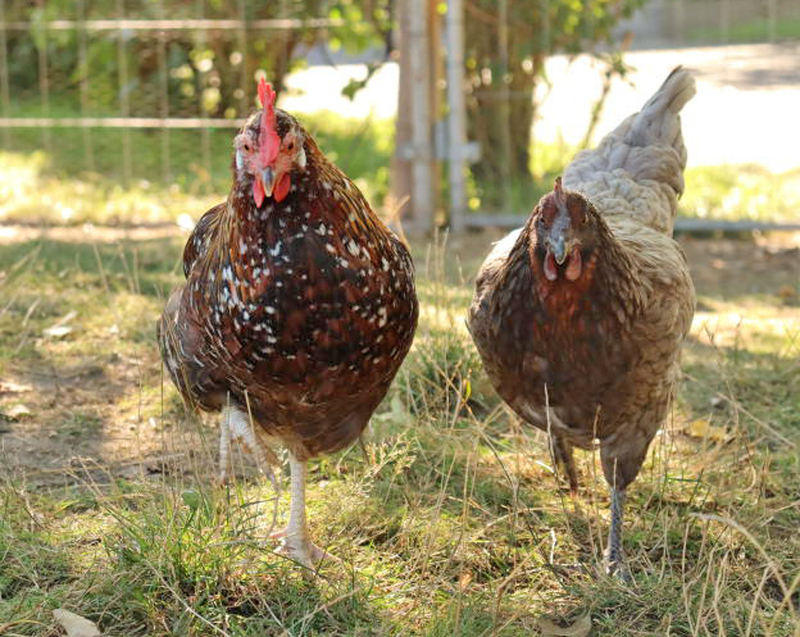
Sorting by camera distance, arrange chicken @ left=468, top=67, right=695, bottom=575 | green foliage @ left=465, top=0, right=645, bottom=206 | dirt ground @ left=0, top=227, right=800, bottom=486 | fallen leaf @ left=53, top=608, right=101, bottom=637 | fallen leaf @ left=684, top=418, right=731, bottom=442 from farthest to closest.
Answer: green foliage @ left=465, top=0, right=645, bottom=206 < fallen leaf @ left=684, top=418, right=731, bottom=442 < dirt ground @ left=0, top=227, right=800, bottom=486 < chicken @ left=468, top=67, right=695, bottom=575 < fallen leaf @ left=53, top=608, right=101, bottom=637

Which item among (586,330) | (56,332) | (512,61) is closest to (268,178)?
(586,330)

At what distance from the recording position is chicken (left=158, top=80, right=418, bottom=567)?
283 centimetres

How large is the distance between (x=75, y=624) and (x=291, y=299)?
96 cm

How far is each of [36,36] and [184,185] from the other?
5.82 ft

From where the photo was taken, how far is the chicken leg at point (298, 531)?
10.4ft

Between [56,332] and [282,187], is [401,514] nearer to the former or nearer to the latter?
[282,187]

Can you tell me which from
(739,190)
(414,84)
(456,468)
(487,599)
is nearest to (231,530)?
(487,599)

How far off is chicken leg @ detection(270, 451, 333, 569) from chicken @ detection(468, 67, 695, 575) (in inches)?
26.5

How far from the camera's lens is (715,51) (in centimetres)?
716

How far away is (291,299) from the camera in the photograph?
9.25ft

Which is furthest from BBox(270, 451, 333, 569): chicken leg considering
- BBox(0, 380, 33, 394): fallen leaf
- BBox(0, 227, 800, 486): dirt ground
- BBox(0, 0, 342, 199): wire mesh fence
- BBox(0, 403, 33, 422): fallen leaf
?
BBox(0, 0, 342, 199): wire mesh fence

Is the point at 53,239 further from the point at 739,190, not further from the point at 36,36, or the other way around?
the point at 739,190

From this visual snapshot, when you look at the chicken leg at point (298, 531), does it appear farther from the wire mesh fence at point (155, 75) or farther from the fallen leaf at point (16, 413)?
the wire mesh fence at point (155, 75)

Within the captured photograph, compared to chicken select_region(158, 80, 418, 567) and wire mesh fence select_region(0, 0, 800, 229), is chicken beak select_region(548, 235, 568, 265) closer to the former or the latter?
chicken select_region(158, 80, 418, 567)
